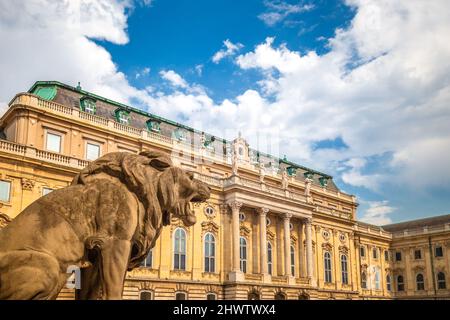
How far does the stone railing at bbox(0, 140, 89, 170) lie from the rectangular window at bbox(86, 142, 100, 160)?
273cm

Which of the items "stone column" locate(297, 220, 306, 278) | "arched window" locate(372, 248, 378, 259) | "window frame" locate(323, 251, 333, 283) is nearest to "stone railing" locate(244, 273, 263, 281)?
"stone column" locate(297, 220, 306, 278)

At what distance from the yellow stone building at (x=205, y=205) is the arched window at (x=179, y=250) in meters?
0.07


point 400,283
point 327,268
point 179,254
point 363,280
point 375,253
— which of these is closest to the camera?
point 179,254

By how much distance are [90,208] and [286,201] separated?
34750 millimetres

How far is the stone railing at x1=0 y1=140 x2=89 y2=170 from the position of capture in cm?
2683

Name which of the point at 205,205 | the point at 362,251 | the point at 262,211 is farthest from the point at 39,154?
the point at 362,251

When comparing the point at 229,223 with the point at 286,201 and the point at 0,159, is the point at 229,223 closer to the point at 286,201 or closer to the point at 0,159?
the point at 286,201

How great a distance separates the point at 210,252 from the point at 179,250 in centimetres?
273

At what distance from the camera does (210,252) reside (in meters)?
35.6

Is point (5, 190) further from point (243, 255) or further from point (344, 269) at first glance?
point (344, 269)

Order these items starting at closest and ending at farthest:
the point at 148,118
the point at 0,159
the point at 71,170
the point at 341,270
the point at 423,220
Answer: the point at 0,159
the point at 71,170
the point at 148,118
the point at 341,270
the point at 423,220

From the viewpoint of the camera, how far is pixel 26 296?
482cm

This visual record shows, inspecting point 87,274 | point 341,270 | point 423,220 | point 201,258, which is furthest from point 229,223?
point 423,220

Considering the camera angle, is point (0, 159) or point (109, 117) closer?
point (0, 159)
